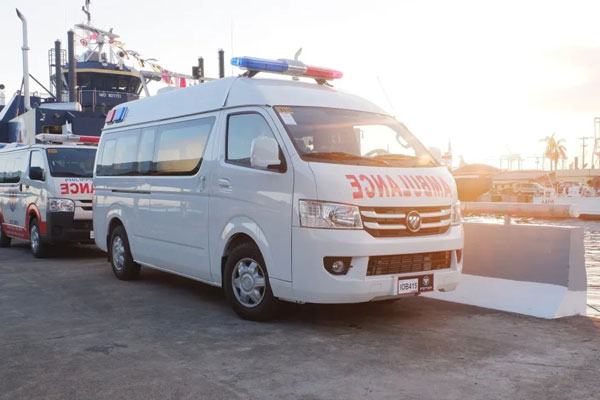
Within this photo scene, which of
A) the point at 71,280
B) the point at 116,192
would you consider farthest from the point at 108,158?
the point at 71,280

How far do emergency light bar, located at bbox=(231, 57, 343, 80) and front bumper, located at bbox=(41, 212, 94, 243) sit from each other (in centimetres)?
564

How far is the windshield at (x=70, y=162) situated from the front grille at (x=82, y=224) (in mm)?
869

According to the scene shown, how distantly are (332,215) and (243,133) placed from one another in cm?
152

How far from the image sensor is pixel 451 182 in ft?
19.9

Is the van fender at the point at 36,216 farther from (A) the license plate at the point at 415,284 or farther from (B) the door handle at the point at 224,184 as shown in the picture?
(A) the license plate at the point at 415,284

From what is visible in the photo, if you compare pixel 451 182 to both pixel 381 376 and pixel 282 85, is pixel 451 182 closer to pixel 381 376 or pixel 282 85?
pixel 282 85

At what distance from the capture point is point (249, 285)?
19.5 ft

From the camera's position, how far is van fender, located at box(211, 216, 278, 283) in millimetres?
5613

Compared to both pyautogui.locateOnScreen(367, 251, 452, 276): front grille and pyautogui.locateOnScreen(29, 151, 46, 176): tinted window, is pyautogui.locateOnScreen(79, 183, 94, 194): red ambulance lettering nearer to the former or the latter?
pyautogui.locateOnScreen(29, 151, 46, 176): tinted window

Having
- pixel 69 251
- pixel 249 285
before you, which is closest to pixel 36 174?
pixel 69 251

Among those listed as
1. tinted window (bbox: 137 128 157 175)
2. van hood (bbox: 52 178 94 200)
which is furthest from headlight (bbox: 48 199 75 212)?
tinted window (bbox: 137 128 157 175)

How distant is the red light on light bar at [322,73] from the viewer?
23.2 ft

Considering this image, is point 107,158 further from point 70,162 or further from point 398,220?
point 398,220

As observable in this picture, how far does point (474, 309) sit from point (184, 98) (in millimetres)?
4137
